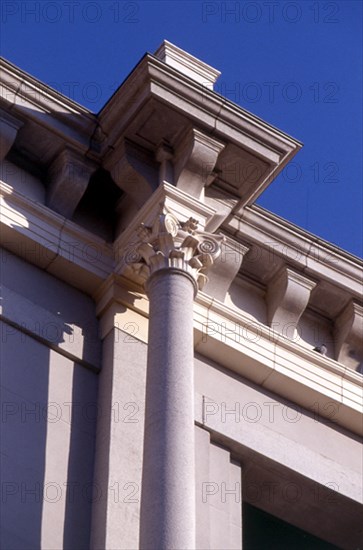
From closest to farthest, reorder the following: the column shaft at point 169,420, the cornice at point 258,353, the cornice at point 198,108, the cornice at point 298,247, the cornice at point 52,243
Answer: the column shaft at point 169,420
the cornice at point 52,243
the cornice at point 258,353
the cornice at point 198,108
the cornice at point 298,247

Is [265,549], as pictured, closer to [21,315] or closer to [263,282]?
[263,282]

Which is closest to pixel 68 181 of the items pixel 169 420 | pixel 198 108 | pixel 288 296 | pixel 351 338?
pixel 198 108

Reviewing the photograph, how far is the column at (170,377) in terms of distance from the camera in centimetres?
1268

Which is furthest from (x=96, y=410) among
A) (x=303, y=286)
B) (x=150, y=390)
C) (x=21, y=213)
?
(x=303, y=286)

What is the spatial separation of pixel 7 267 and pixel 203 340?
2.05m

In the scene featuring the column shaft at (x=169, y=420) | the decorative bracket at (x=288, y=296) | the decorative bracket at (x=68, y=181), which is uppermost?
the decorative bracket at (x=68, y=181)

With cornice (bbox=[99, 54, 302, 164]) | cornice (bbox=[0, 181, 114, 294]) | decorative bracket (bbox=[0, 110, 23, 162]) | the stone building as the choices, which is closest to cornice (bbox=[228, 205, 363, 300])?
the stone building

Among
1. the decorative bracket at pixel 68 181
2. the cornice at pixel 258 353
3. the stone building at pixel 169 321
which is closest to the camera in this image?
the stone building at pixel 169 321

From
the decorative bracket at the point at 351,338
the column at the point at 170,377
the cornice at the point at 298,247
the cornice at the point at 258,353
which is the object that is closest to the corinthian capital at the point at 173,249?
the column at the point at 170,377

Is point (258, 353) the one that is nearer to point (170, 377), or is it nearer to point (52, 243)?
point (52, 243)

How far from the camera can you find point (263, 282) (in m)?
17.1

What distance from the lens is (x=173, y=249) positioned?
591 inches

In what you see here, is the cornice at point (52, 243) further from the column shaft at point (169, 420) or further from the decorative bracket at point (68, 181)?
the column shaft at point (169, 420)

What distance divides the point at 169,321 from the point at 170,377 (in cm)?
70
